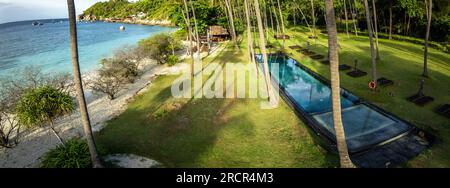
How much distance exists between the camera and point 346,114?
56.6 ft

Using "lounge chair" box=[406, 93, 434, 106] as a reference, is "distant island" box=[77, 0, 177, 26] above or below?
above

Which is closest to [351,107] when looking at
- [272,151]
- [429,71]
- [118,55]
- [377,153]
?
[377,153]

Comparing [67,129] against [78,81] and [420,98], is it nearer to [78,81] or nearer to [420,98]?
[78,81]

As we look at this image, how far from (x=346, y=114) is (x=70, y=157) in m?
15.9

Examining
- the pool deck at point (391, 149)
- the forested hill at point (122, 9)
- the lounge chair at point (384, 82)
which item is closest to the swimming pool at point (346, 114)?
the pool deck at point (391, 149)

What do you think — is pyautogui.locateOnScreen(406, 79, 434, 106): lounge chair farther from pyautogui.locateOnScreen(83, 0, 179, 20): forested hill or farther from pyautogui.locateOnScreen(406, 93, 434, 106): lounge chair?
pyautogui.locateOnScreen(83, 0, 179, 20): forested hill

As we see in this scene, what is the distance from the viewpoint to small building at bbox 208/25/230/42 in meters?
47.6

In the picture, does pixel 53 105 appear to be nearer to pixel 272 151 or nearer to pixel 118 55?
pixel 272 151

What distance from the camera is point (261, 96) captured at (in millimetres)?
21109

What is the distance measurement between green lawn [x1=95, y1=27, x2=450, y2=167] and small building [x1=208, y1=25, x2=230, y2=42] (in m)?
24.8

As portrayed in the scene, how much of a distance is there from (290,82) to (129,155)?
17.4 meters

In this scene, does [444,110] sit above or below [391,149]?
above

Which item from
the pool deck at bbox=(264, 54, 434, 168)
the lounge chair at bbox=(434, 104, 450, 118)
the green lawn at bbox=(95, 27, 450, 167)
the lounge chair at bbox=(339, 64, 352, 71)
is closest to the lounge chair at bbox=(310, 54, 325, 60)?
the lounge chair at bbox=(339, 64, 352, 71)

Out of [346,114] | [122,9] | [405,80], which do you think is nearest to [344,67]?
[405,80]
